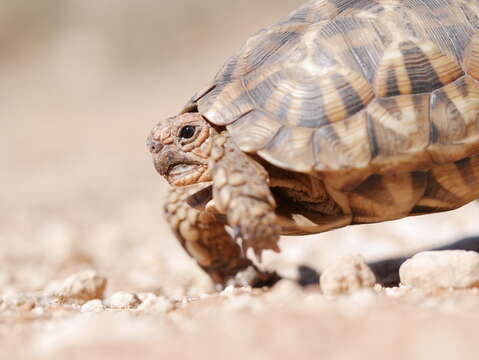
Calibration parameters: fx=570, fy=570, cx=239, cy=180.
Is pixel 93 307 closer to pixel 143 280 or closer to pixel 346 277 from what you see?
pixel 346 277

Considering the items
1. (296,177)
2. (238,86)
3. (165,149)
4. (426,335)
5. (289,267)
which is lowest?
(289,267)

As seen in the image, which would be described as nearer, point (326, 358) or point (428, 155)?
point (326, 358)

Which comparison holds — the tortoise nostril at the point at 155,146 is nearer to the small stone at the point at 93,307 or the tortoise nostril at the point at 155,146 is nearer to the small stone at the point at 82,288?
the small stone at the point at 82,288

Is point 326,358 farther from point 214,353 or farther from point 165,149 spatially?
point 165,149

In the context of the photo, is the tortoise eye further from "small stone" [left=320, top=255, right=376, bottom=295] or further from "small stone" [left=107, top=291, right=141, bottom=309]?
"small stone" [left=320, top=255, right=376, bottom=295]

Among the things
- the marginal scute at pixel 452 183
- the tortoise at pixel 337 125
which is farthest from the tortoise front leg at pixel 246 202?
the marginal scute at pixel 452 183

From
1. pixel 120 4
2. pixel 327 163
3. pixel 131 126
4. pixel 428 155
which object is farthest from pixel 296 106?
pixel 120 4
